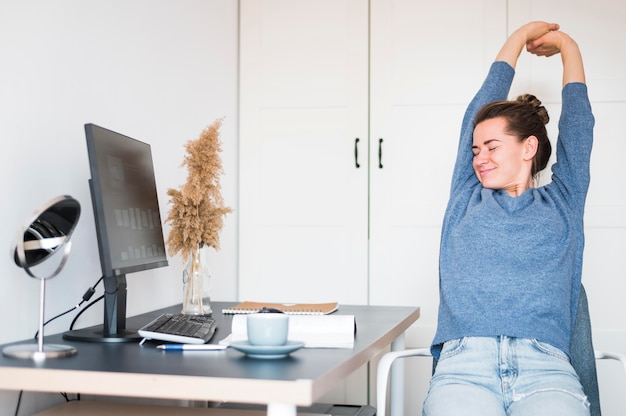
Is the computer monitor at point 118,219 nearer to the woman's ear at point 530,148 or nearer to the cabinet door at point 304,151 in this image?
the woman's ear at point 530,148

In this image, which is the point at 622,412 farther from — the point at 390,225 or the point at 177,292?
the point at 177,292

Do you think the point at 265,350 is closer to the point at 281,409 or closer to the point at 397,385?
the point at 281,409

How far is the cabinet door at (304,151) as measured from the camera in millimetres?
3197

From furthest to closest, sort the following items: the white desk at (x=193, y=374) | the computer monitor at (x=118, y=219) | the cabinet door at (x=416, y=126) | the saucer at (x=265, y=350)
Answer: the cabinet door at (x=416, y=126) → the computer monitor at (x=118, y=219) → the saucer at (x=265, y=350) → the white desk at (x=193, y=374)

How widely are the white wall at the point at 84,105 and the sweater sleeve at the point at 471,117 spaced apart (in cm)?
97

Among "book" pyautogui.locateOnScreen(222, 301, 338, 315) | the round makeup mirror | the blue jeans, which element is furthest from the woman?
the round makeup mirror

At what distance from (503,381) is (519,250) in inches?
13.5

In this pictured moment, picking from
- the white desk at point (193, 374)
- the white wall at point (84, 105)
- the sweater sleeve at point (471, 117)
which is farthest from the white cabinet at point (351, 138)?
the white desk at point (193, 374)

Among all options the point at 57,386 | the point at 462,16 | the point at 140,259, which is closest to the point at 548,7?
the point at 462,16

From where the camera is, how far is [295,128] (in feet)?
10.7

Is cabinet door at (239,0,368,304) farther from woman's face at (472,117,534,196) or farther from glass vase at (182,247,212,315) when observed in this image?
woman's face at (472,117,534,196)

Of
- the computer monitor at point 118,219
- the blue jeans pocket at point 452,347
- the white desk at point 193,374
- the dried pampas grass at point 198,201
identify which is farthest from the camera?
the dried pampas grass at point 198,201

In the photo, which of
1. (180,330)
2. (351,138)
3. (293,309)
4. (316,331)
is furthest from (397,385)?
(351,138)

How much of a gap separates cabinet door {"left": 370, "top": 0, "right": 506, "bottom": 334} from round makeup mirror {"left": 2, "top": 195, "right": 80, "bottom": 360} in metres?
1.77
